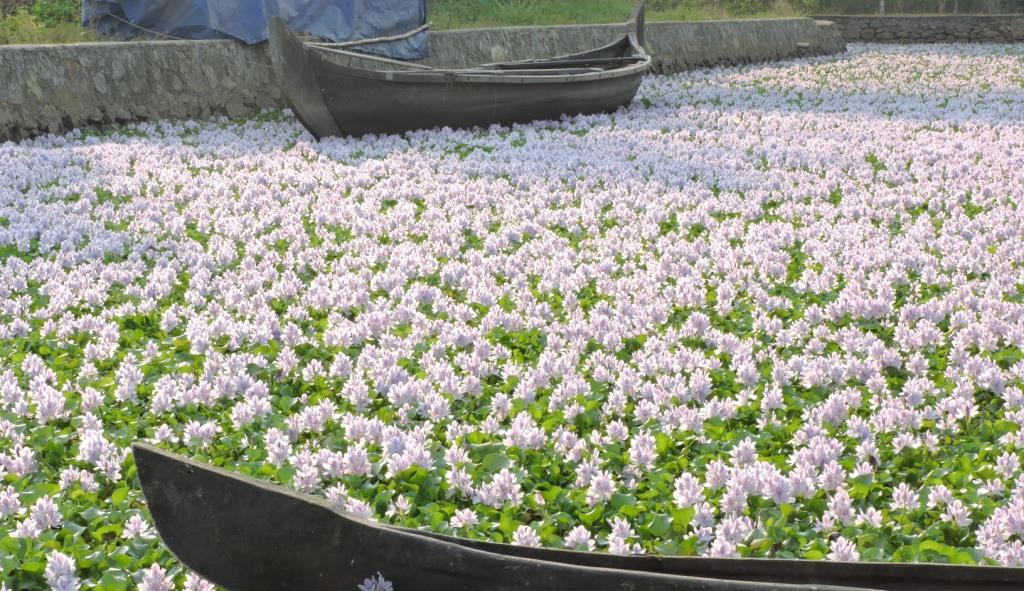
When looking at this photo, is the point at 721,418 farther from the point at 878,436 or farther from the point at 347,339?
the point at 347,339

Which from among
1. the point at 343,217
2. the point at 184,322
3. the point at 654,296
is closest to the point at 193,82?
the point at 343,217

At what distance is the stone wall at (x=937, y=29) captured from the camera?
3225 centimetres

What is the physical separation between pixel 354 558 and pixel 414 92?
9.98 metres

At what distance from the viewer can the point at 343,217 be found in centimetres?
788

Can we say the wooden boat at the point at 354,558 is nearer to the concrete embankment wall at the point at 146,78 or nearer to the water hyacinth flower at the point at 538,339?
Answer: the water hyacinth flower at the point at 538,339

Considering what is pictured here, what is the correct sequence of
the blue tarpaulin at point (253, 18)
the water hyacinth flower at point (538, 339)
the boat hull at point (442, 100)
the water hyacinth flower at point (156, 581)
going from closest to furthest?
the water hyacinth flower at point (156, 581), the water hyacinth flower at point (538, 339), the boat hull at point (442, 100), the blue tarpaulin at point (253, 18)

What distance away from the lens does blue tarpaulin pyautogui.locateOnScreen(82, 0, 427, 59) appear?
14.1 metres

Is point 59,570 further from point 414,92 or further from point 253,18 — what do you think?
point 253,18

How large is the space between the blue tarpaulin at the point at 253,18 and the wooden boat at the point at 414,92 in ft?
6.76

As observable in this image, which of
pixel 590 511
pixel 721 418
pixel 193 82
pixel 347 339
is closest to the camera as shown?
pixel 590 511

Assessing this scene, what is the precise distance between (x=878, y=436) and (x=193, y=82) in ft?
39.6

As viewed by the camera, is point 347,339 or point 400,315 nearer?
point 347,339

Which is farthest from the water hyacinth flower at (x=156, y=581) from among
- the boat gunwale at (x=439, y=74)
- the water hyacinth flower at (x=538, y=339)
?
the boat gunwale at (x=439, y=74)

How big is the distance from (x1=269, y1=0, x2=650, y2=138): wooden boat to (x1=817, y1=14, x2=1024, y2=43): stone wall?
23.3m
